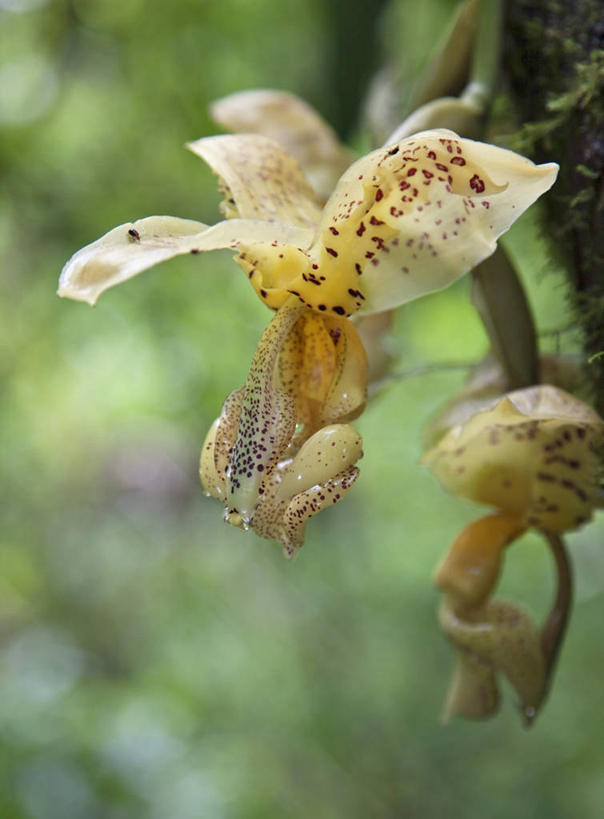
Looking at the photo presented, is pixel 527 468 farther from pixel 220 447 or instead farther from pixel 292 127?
pixel 292 127

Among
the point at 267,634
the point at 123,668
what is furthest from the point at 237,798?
the point at 123,668

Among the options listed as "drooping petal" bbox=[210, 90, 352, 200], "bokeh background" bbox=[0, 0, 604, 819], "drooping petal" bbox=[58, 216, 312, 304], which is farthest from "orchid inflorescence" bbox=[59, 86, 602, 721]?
"bokeh background" bbox=[0, 0, 604, 819]

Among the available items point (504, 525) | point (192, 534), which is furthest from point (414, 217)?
point (192, 534)

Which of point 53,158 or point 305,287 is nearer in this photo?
point 305,287

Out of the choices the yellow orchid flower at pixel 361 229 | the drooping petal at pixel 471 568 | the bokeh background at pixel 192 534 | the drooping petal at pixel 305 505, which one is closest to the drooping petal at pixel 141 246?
the yellow orchid flower at pixel 361 229

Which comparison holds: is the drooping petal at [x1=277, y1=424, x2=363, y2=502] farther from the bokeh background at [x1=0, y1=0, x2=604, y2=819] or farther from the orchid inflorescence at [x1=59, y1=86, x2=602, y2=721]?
the bokeh background at [x1=0, y1=0, x2=604, y2=819]

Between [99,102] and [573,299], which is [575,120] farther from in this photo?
[99,102]
